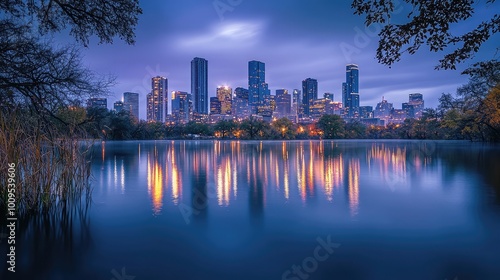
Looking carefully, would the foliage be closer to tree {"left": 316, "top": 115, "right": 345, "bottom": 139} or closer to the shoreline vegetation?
tree {"left": 316, "top": 115, "right": 345, "bottom": 139}

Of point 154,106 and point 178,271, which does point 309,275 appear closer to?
point 178,271

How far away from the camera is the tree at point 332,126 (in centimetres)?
10200

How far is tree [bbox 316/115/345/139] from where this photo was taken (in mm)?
102000

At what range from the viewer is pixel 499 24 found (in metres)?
5.94

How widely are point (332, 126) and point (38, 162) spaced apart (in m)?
99.9

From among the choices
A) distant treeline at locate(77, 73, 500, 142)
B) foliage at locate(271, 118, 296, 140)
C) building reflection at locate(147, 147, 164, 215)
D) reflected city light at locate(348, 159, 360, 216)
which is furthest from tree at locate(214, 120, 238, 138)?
reflected city light at locate(348, 159, 360, 216)

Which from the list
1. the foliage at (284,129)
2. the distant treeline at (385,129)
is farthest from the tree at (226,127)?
the foliage at (284,129)

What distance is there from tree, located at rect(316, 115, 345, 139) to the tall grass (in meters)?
98.0

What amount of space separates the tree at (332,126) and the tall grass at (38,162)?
322 feet

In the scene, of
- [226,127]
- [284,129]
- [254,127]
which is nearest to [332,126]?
[284,129]

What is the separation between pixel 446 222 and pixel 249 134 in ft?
296

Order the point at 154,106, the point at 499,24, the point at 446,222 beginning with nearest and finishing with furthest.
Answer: the point at 499,24 → the point at 446,222 → the point at 154,106

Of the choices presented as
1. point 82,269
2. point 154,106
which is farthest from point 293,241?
point 154,106

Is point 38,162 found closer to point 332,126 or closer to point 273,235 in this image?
point 273,235
